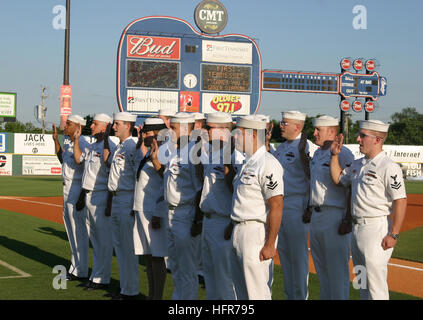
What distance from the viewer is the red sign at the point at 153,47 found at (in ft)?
88.0

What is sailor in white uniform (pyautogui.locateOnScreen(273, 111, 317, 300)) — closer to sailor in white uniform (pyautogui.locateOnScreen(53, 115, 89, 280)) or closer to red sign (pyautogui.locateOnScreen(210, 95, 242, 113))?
sailor in white uniform (pyautogui.locateOnScreen(53, 115, 89, 280))

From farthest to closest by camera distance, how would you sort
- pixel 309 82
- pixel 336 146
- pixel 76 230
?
pixel 309 82 → pixel 76 230 → pixel 336 146

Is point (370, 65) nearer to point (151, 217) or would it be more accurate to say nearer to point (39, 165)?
point (39, 165)

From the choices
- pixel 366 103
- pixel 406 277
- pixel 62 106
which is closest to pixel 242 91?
pixel 366 103

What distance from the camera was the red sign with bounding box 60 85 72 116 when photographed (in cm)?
1598

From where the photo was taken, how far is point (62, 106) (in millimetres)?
16078

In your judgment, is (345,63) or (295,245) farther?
(345,63)

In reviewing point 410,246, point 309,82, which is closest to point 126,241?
point 410,246

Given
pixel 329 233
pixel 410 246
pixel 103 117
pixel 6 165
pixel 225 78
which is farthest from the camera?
pixel 6 165

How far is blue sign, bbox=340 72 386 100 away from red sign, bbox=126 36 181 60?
12365 millimetres

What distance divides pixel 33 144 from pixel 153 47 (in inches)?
945

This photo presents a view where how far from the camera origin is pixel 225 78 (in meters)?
28.1

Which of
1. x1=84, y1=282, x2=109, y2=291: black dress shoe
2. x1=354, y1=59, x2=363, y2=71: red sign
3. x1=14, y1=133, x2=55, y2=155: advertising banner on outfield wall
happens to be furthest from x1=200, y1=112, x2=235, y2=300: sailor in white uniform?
x1=14, y1=133, x2=55, y2=155: advertising banner on outfield wall

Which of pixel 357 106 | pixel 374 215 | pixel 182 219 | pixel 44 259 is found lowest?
pixel 44 259
